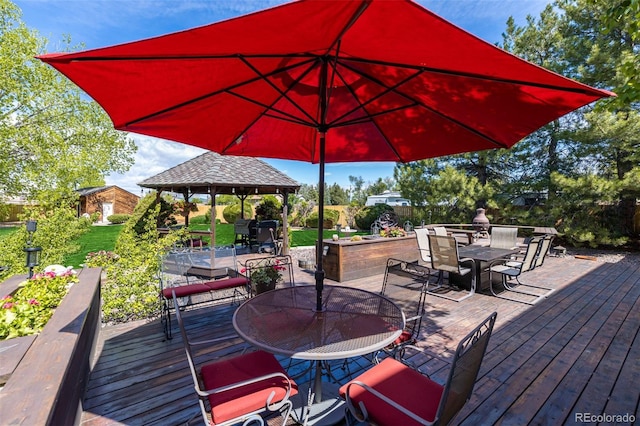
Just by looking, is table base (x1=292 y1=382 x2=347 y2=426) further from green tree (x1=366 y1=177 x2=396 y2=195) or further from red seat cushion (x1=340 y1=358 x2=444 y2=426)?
green tree (x1=366 y1=177 x2=396 y2=195)

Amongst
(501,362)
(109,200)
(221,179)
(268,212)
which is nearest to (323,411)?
(501,362)

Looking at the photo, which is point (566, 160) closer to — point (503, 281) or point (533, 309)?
point (503, 281)

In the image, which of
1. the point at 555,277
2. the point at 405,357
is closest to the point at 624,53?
the point at 555,277

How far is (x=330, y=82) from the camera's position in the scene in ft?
6.93

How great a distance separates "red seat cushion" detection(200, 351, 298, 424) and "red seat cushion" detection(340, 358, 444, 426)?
469mm

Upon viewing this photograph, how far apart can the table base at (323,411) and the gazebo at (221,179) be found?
5799 millimetres

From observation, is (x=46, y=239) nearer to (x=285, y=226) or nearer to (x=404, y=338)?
(x=285, y=226)

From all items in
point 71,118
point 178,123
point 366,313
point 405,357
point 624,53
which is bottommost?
point 405,357

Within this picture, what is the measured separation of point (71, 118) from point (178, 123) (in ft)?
38.5

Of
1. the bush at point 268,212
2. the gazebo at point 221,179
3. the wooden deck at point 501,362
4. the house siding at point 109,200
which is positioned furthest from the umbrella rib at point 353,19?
the house siding at point 109,200

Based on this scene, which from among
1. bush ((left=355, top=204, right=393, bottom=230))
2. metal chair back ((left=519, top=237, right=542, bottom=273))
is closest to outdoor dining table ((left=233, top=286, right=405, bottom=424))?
metal chair back ((left=519, top=237, right=542, bottom=273))

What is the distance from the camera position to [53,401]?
3.88 feet

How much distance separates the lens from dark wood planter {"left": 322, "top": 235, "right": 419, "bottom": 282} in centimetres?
597

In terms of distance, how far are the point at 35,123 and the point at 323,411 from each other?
13.5 m
